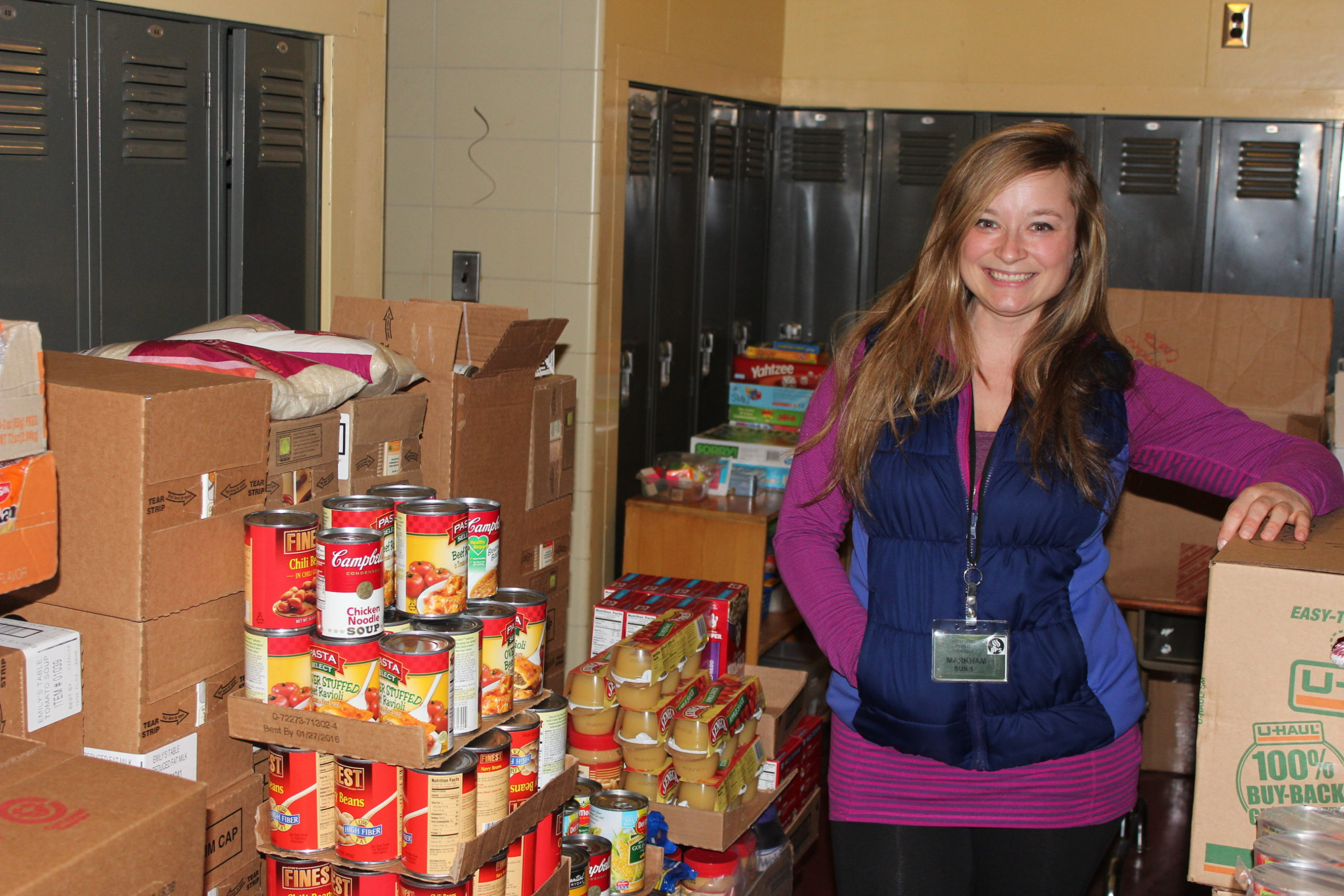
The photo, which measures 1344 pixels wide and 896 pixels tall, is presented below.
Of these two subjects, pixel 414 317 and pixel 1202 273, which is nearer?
pixel 414 317

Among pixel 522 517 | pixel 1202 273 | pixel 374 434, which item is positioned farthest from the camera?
pixel 1202 273

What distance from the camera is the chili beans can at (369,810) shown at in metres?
1.91

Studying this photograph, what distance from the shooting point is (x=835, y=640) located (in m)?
1.85

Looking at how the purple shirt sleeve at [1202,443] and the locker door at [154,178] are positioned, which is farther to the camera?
the locker door at [154,178]

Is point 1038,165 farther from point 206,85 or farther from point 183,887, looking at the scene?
point 206,85

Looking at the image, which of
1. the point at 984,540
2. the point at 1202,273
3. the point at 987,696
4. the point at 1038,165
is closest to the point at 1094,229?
the point at 1038,165

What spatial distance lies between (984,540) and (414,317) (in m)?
1.41

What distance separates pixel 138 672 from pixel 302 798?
33 cm

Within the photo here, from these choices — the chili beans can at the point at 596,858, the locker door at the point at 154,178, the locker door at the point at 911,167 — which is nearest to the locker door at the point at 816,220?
the locker door at the point at 911,167

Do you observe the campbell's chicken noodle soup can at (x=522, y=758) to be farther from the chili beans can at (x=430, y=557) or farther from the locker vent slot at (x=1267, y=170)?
the locker vent slot at (x=1267, y=170)

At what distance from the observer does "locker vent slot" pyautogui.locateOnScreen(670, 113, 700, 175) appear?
4230mm

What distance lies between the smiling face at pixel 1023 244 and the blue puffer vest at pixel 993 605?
0.56 ft

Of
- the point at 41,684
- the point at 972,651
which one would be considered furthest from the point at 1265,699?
the point at 41,684

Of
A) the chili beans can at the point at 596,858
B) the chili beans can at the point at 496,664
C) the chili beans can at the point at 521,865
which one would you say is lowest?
the chili beans can at the point at 596,858
